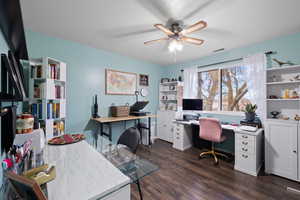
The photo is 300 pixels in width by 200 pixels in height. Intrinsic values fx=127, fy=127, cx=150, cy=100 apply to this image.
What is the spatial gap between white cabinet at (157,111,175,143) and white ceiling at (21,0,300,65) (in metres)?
2.16

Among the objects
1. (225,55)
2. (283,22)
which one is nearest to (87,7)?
(283,22)

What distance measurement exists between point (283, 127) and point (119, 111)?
3.09m

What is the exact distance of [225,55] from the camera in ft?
10.2

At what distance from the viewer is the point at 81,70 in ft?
9.02

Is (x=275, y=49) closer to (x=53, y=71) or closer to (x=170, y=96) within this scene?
(x=170, y=96)

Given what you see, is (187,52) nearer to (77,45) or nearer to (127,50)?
(127,50)

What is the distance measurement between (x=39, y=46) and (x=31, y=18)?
1.76 ft

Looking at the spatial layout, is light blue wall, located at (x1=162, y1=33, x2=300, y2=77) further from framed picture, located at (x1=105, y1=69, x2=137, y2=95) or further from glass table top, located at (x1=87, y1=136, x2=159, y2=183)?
glass table top, located at (x1=87, y1=136, x2=159, y2=183)

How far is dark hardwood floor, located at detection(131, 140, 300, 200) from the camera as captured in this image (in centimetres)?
173

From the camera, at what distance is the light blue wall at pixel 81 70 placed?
2.32m

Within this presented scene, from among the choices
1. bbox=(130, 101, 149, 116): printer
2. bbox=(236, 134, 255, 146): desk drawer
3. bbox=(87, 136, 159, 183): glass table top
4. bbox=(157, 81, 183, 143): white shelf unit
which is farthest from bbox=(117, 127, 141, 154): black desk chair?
bbox=(157, 81, 183, 143): white shelf unit

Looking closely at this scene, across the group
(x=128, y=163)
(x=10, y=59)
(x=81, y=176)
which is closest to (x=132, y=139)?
(x=128, y=163)

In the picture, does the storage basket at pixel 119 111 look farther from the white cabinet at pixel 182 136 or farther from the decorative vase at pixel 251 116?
the decorative vase at pixel 251 116

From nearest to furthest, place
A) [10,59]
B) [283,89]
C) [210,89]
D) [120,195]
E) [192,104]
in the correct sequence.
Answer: [120,195]
[10,59]
[283,89]
[192,104]
[210,89]
